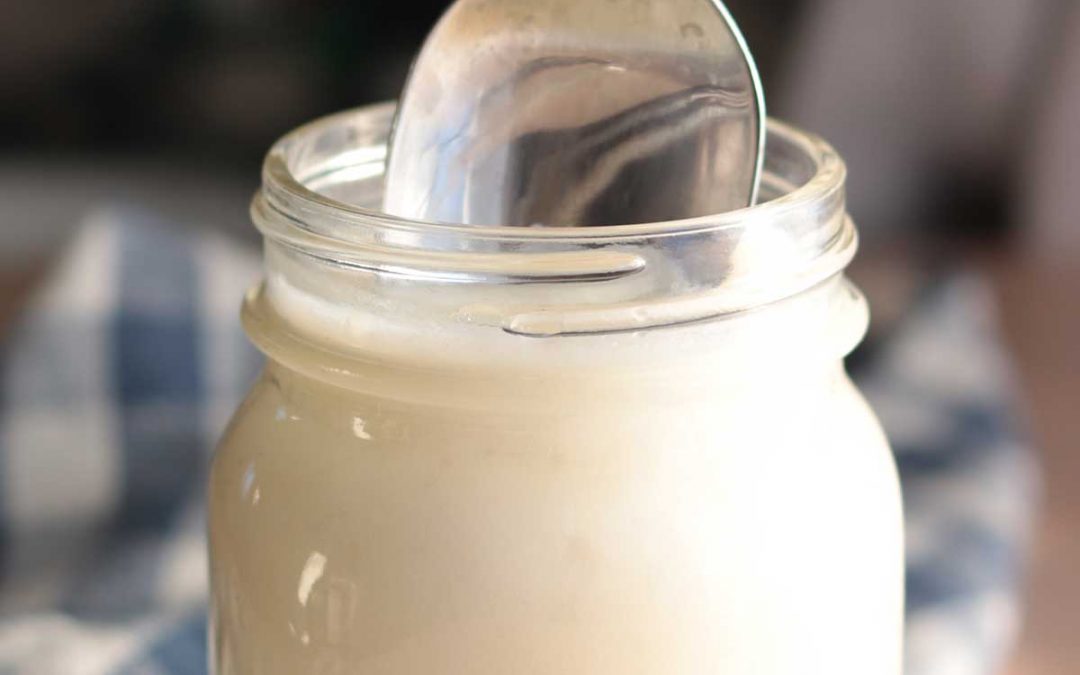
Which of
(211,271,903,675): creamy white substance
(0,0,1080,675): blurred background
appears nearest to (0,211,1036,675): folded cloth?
(0,0,1080,675): blurred background

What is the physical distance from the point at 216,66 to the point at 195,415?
844 mm

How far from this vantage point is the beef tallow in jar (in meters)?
0.29

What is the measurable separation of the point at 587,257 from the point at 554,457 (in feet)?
0.15

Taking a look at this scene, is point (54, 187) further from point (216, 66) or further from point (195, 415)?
point (195, 415)

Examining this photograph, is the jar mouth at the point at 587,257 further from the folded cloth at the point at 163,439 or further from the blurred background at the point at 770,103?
the blurred background at the point at 770,103

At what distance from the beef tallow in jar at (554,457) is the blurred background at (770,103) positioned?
2.61 feet

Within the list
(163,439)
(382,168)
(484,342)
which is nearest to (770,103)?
(163,439)

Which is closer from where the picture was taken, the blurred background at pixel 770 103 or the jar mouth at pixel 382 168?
the jar mouth at pixel 382 168

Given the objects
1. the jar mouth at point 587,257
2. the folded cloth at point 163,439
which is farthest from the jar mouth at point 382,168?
the folded cloth at point 163,439

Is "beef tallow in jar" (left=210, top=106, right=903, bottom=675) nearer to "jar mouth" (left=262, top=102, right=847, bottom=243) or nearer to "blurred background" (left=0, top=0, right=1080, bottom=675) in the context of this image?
"jar mouth" (left=262, top=102, right=847, bottom=243)

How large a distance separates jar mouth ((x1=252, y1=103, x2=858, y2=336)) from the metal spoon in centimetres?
3

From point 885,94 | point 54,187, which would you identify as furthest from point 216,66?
point 885,94

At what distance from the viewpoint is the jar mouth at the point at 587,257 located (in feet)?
0.93

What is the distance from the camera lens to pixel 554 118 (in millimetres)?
346
